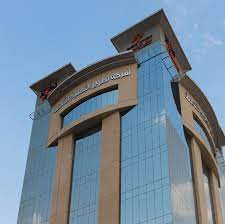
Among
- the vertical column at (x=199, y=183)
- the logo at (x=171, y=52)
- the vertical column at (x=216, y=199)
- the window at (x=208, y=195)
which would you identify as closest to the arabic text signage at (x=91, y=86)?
the logo at (x=171, y=52)

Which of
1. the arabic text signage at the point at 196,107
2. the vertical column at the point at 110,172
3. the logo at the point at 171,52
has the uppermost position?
the logo at the point at 171,52

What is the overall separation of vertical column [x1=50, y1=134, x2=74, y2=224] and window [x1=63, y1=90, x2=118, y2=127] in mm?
2643

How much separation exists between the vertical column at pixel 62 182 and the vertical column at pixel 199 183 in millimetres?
14397

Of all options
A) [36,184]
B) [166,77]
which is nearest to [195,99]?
[166,77]

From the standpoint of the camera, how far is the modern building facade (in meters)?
47.2

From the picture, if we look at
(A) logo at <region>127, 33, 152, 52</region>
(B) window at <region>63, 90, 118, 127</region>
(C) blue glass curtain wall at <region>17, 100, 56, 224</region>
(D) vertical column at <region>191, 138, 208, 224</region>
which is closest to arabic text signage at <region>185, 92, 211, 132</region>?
(D) vertical column at <region>191, 138, 208, 224</region>

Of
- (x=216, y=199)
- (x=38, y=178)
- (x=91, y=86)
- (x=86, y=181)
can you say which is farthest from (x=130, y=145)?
(x=216, y=199)

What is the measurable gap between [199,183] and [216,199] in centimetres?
801

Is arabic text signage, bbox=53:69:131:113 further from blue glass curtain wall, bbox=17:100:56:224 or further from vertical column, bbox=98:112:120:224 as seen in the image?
vertical column, bbox=98:112:120:224

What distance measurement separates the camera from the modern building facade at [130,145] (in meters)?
47.2

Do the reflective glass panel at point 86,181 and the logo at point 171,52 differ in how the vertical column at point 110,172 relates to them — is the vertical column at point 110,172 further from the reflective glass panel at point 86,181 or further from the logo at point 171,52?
the logo at point 171,52

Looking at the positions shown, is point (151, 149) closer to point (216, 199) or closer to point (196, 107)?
point (196, 107)

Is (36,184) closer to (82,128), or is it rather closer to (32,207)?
(32,207)

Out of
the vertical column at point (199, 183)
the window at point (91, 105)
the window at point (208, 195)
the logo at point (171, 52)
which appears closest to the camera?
the vertical column at point (199, 183)
